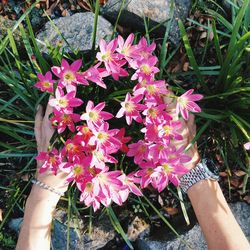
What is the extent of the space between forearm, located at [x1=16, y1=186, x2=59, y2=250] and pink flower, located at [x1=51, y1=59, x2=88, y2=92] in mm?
658

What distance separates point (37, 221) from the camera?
1.89 meters

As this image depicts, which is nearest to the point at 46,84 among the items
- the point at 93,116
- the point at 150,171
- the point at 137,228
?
the point at 93,116

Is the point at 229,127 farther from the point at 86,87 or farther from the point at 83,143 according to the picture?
the point at 83,143

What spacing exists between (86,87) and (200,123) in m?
0.64

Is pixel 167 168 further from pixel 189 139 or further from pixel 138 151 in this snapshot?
pixel 189 139

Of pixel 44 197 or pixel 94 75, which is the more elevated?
pixel 94 75

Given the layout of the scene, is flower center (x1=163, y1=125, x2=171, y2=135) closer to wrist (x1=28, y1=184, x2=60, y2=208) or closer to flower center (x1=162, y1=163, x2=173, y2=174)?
flower center (x1=162, y1=163, x2=173, y2=174)

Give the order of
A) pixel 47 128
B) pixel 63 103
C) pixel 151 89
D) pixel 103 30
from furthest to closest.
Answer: pixel 103 30, pixel 47 128, pixel 151 89, pixel 63 103

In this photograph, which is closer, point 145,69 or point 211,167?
point 145,69

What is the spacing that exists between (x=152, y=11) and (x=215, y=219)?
1.15 m

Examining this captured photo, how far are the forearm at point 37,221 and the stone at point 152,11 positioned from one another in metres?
1.05

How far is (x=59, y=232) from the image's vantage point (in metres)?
2.25

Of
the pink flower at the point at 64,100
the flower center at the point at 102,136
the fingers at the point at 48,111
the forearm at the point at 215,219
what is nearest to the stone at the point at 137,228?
the forearm at the point at 215,219

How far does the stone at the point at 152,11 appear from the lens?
2.20m
